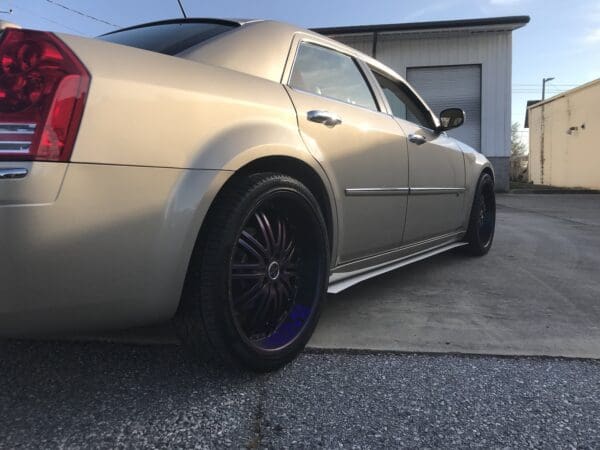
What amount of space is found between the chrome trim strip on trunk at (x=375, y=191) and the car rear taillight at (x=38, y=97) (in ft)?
4.38

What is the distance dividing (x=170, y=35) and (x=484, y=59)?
13.0 m

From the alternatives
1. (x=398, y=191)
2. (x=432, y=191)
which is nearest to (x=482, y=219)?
(x=432, y=191)

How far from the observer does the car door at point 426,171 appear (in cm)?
311

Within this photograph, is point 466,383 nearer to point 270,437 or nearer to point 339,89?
point 270,437

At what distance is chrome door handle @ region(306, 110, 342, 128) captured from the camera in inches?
87.1

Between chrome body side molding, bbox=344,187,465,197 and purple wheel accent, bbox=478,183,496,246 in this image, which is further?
purple wheel accent, bbox=478,183,496,246

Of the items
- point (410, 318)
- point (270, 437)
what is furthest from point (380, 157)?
point (270, 437)

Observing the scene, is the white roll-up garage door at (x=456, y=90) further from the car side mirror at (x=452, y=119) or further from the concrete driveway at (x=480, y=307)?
the car side mirror at (x=452, y=119)

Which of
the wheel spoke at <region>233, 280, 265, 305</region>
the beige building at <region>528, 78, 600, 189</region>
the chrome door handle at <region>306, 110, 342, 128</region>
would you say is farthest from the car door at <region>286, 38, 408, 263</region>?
the beige building at <region>528, 78, 600, 189</region>

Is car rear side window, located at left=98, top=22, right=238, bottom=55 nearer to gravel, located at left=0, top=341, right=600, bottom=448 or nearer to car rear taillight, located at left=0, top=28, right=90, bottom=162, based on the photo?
car rear taillight, located at left=0, top=28, right=90, bottom=162

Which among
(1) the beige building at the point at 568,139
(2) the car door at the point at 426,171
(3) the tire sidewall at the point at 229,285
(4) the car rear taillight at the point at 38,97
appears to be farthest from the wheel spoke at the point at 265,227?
(1) the beige building at the point at 568,139

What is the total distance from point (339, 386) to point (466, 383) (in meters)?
0.51

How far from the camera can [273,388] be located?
6.15 feet

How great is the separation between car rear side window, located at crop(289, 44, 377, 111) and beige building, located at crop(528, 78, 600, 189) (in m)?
16.3
